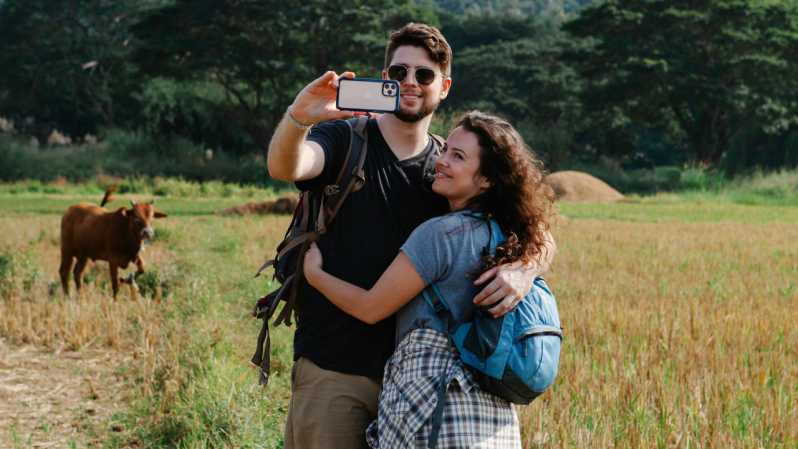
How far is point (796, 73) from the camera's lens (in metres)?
35.9

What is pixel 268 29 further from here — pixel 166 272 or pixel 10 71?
pixel 166 272

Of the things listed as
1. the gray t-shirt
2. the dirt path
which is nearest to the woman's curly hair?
the gray t-shirt

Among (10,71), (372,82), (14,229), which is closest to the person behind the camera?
(372,82)

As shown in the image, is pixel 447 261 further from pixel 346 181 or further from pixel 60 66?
pixel 60 66

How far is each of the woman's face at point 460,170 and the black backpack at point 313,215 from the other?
8.3 inches

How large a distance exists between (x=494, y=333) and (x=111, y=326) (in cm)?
577

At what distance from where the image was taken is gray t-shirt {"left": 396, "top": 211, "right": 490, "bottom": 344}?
2672mm

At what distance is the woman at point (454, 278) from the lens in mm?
2580

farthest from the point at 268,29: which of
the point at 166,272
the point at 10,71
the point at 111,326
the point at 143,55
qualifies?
the point at 111,326

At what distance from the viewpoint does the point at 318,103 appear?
111 inches

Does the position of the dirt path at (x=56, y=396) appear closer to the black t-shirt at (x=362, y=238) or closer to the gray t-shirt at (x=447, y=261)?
the black t-shirt at (x=362, y=238)

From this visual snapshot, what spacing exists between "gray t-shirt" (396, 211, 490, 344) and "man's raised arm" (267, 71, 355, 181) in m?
0.44

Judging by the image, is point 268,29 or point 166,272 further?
point 268,29

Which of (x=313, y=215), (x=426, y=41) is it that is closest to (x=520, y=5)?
(x=426, y=41)
